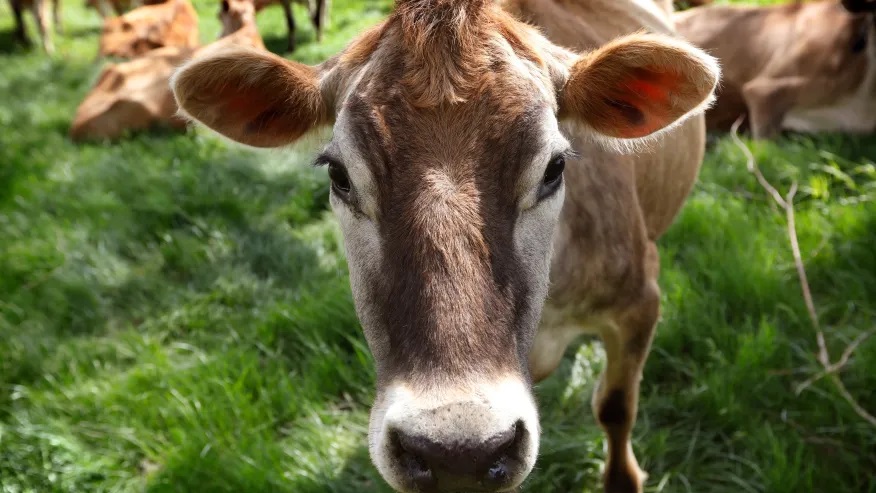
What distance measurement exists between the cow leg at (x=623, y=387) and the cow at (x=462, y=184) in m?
0.12

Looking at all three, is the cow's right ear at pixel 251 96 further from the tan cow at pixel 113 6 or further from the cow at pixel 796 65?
the tan cow at pixel 113 6

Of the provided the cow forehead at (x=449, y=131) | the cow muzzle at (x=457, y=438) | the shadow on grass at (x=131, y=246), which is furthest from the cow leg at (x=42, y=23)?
the cow muzzle at (x=457, y=438)

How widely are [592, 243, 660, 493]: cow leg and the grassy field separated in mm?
162

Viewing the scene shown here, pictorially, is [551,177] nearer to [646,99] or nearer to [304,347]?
[646,99]

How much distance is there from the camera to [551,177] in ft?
5.39

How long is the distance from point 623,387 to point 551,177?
3.51ft

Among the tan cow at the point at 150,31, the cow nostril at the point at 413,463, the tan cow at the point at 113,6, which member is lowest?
the tan cow at the point at 113,6

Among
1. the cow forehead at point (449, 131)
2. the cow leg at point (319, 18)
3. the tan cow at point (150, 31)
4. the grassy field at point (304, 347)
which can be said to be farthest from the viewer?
the tan cow at point (150, 31)

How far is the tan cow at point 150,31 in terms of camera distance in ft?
32.4

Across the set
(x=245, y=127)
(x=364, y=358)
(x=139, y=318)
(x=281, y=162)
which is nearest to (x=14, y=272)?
(x=139, y=318)

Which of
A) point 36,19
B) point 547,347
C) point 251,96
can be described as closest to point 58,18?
point 36,19

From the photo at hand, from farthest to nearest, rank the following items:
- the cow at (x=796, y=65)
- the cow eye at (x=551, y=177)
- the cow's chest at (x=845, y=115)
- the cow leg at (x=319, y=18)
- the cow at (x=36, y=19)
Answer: the cow at (x=36, y=19)
the cow leg at (x=319, y=18)
the cow at (x=796, y=65)
the cow's chest at (x=845, y=115)
the cow eye at (x=551, y=177)

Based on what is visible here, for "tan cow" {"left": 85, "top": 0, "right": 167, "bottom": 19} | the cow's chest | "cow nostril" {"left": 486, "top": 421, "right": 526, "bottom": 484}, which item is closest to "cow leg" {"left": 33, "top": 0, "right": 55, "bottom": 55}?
"tan cow" {"left": 85, "top": 0, "right": 167, "bottom": 19}

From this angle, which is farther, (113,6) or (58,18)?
(113,6)
